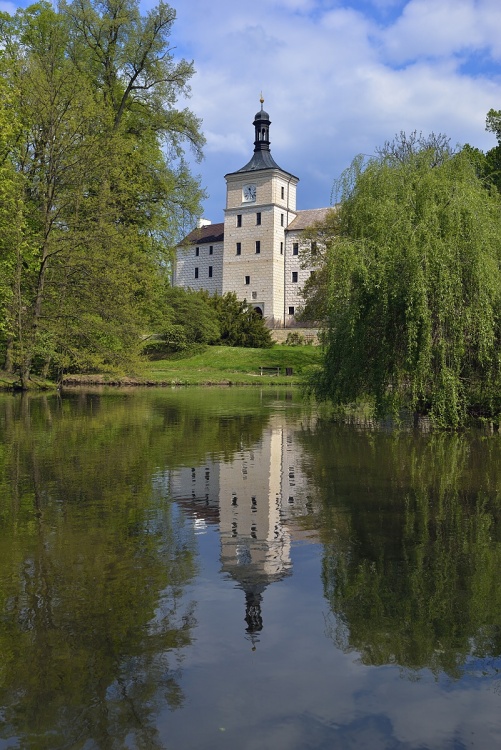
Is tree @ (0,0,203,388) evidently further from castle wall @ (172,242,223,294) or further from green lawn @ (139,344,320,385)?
castle wall @ (172,242,223,294)

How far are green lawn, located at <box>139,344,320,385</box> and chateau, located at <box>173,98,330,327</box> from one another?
20344 millimetres

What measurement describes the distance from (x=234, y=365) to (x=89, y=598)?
1829 inches

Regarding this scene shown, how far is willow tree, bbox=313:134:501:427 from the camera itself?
15375 mm

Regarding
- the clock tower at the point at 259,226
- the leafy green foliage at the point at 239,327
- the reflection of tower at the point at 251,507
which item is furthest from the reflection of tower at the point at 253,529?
the clock tower at the point at 259,226

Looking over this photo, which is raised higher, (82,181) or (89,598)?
(82,181)

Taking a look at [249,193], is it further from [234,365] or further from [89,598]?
[89,598]

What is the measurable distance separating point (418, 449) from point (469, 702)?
10.9 metres

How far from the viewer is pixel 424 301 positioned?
15000 millimetres

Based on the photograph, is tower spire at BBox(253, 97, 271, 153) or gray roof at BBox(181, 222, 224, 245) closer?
tower spire at BBox(253, 97, 271, 153)

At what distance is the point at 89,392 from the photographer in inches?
1357

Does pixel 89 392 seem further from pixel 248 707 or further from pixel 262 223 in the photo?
Answer: pixel 262 223

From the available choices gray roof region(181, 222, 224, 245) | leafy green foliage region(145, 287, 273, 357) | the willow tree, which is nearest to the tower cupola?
gray roof region(181, 222, 224, 245)

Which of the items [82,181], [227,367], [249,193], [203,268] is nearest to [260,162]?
[249,193]

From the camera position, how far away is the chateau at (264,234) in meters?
80.2
